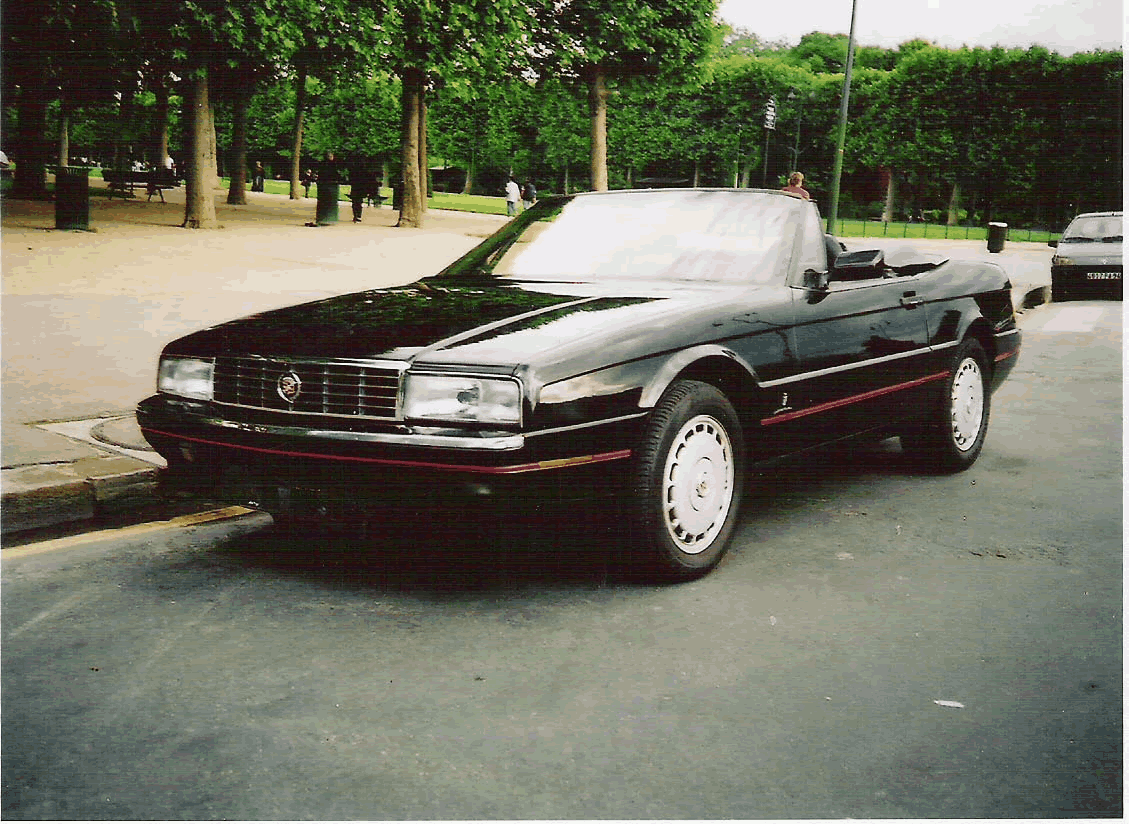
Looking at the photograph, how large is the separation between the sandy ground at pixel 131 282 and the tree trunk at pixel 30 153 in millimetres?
1465

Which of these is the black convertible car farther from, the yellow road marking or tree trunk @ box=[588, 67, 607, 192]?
tree trunk @ box=[588, 67, 607, 192]

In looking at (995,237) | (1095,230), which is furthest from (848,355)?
(995,237)

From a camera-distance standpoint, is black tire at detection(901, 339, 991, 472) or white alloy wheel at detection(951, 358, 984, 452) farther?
white alloy wheel at detection(951, 358, 984, 452)

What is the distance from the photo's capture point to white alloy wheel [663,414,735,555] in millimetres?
4281

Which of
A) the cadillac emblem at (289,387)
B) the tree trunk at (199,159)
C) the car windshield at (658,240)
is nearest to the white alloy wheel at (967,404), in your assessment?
the car windshield at (658,240)

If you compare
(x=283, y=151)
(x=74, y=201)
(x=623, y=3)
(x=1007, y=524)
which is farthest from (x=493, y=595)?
(x=283, y=151)

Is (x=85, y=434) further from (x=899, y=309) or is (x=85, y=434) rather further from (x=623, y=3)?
(x=623, y=3)

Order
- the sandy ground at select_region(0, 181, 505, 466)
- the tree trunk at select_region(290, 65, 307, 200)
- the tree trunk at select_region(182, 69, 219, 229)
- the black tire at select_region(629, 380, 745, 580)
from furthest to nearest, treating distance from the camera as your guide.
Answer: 1. the tree trunk at select_region(290, 65, 307, 200)
2. the tree trunk at select_region(182, 69, 219, 229)
3. the sandy ground at select_region(0, 181, 505, 466)
4. the black tire at select_region(629, 380, 745, 580)

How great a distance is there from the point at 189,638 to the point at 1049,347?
1102 centimetres

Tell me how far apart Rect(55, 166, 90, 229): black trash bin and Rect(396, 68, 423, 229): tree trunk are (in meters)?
7.97

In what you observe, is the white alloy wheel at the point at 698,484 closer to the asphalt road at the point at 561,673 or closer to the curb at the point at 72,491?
the asphalt road at the point at 561,673

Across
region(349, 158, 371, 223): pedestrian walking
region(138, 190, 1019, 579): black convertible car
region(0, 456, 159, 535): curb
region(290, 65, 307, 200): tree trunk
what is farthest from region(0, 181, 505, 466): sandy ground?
region(290, 65, 307, 200): tree trunk

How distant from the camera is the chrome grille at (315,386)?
3869 mm

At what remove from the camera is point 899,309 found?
572 centimetres
